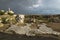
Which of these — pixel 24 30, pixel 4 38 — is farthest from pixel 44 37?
pixel 4 38

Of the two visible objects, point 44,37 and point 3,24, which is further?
point 3,24

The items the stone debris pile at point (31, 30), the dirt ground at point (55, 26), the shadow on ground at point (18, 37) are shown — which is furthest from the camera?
the dirt ground at point (55, 26)

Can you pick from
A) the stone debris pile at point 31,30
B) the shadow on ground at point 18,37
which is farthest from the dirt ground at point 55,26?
the shadow on ground at point 18,37

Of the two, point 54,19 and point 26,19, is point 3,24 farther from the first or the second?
point 54,19

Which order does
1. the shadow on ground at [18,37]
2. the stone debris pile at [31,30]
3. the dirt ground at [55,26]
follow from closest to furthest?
the shadow on ground at [18,37], the stone debris pile at [31,30], the dirt ground at [55,26]

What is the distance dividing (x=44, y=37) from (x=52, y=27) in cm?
292

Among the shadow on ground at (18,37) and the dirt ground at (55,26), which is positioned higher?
the dirt ground at (55,26)

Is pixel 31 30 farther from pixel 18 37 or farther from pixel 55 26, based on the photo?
pixel 55 26

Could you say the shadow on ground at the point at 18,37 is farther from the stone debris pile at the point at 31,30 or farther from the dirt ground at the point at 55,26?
the dirt ground at the point at 55,26

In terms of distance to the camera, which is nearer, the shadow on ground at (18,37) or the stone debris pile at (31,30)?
the shadow on ground at (18,37)

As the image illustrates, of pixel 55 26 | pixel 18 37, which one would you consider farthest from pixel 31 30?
pixel 55 26

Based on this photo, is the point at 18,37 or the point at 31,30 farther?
the point at 31,30

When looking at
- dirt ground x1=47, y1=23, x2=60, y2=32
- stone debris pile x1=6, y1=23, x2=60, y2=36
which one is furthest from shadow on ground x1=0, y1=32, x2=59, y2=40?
dirt ground x1=47, y1=23, x2=60, y2=32

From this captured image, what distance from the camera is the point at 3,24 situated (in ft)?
72.1
